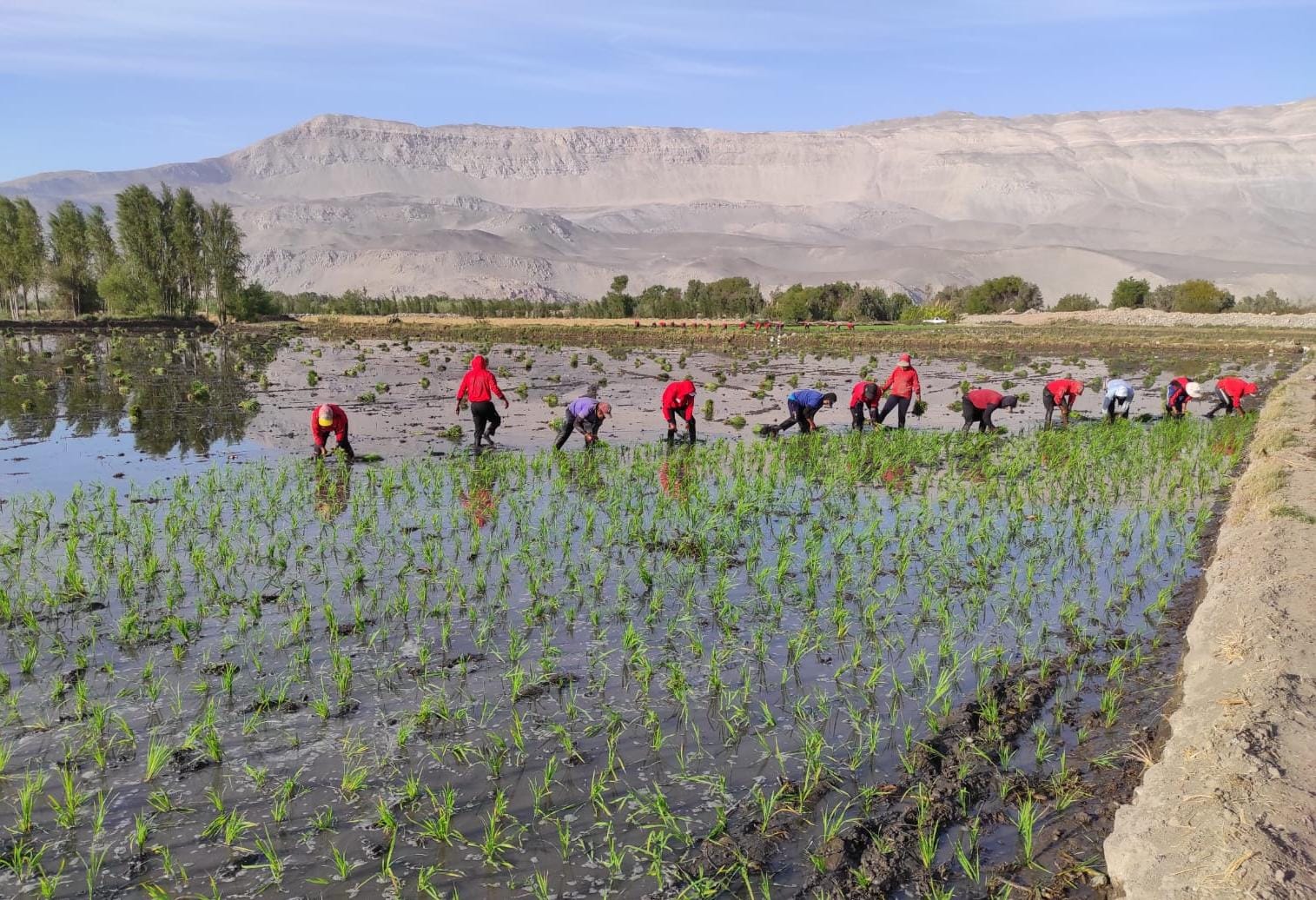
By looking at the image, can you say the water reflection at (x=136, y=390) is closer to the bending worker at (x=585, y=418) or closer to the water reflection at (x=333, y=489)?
the water reflection at (x=333, y=489)

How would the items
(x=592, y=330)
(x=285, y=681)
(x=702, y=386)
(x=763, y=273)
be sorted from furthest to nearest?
1. (x=763, y=273)
2. (x=592, y=330)
3. (x=702, y=386)
4. (x=285, y=681)

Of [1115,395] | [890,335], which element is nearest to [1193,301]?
[890,335]

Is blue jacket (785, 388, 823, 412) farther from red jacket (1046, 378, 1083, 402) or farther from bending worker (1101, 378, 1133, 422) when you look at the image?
bending worker (1101, 378, 1133, 422)

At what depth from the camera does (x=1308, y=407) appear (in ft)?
58.9

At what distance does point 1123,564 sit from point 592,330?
44.5m

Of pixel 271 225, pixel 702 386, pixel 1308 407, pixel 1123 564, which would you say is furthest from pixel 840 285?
pixel 271 225

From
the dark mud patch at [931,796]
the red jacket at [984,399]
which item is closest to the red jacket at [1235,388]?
the red jacket at [984,399]

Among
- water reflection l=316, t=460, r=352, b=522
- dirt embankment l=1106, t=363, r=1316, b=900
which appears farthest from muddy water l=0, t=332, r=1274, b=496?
dirt embankment l=1106, t=363, r=1316, b=900

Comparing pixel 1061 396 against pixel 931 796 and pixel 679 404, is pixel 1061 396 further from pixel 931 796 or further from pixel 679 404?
pixel 931 796

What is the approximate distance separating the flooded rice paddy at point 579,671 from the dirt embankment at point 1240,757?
0.32m

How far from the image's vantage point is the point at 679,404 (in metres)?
15.0

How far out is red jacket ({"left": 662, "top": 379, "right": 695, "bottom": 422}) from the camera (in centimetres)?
1477

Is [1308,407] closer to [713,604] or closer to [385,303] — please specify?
[713,604]

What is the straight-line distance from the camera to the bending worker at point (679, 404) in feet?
48.5
